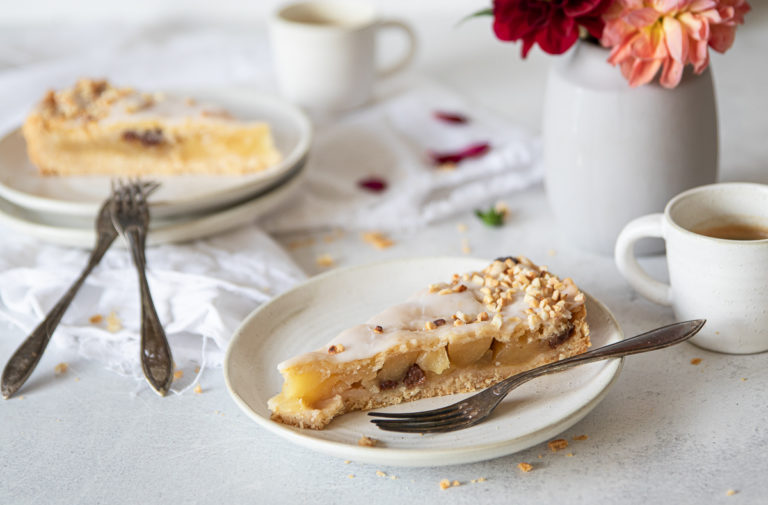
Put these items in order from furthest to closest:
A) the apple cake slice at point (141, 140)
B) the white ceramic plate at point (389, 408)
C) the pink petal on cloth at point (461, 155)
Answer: the pink petal on cloth at point (461, 155), the apple cake slice at point (141, 140), the white ceramic plate at point (389, 408)

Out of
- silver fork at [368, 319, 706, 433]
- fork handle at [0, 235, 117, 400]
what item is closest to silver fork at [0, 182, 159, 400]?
fork handle at [0, 235, 117, 400]

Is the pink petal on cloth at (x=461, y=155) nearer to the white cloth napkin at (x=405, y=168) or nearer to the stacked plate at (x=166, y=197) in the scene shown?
the white cloth napkin at (x=405, y=168)

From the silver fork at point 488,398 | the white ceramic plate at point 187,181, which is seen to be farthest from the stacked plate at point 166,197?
the silver fork at point 488,398

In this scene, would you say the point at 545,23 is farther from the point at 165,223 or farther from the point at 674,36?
the point at 165,223

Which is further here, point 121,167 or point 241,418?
point 121,167

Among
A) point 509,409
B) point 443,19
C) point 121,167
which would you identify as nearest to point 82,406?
point 509,409

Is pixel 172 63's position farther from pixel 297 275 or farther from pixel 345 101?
pixel 297 275
